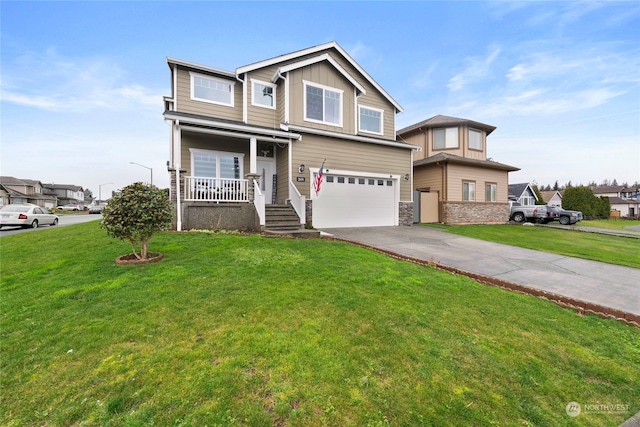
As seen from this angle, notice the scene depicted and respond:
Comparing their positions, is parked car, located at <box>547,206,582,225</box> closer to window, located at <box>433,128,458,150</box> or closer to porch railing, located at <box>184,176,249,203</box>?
window, located at <box>433,128,458,150</box>

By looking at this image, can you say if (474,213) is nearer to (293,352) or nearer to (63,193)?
(293,352)

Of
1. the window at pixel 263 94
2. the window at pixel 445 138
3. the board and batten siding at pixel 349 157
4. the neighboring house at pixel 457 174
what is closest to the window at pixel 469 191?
the neighboring house at pixel 457 174

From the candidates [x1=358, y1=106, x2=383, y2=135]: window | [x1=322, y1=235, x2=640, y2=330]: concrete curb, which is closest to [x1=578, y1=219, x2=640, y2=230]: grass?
[x1=358, y1=106, x2=383, y2=135]: window

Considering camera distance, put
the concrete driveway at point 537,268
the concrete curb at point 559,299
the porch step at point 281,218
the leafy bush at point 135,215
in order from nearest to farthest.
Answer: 1. the concrete curb at point 559,299
2. the concrete driveway at point 537,268
3. the leafy bush at point 135,215
4. the porch step at point 281,218

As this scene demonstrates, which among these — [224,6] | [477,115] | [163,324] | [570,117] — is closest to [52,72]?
[224,6]

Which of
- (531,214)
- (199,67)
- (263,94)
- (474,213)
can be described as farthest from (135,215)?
(531,214)

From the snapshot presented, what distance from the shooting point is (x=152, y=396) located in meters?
2.02

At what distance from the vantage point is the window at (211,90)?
38.4 ft

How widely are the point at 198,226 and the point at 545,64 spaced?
18524 mm

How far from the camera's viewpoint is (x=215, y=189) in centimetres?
982

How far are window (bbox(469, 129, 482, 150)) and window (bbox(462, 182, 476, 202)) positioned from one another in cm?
310

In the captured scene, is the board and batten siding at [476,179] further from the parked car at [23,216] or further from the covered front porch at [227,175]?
the parked car at [23,216]

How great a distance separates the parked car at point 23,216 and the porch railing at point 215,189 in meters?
13.0

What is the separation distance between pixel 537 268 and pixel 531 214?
1779cm
